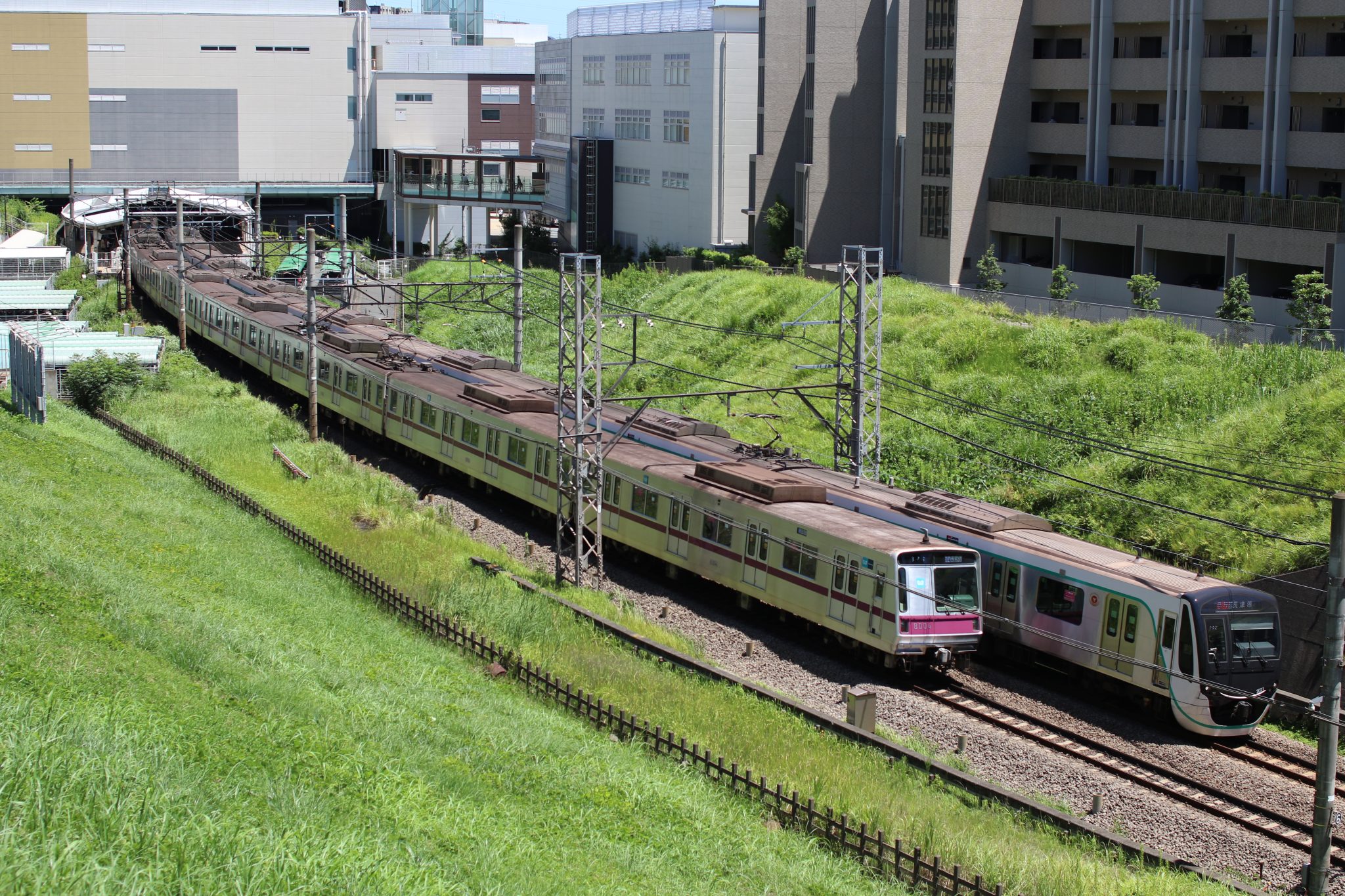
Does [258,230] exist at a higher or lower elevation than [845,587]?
higher

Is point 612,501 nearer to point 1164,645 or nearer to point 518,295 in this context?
point 518,295

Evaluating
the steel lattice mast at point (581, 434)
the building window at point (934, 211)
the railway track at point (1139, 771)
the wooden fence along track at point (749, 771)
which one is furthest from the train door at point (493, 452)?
the building window at point (934, 211)

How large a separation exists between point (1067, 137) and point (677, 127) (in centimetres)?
1815

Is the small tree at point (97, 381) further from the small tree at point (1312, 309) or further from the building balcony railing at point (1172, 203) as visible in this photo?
the small tree at point (1312, 309)

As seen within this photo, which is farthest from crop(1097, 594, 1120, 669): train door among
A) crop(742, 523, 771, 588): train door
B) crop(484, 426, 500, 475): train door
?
crop(484, 426, 500, 475): train door

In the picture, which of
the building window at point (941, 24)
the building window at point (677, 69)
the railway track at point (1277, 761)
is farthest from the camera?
the building window at point (677, 69)

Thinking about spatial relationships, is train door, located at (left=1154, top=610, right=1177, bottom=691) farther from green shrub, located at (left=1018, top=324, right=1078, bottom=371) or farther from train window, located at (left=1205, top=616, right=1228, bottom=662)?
green shrub, located at (left=1018, top=324, right=1078, bottom=371)

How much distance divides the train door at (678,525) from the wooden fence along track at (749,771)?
2.66 m

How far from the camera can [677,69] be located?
5941 centimetres

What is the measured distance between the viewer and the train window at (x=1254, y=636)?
59.9ft

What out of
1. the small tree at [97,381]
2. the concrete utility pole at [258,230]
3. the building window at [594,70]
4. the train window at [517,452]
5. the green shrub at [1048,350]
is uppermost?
the building window at [594,70]

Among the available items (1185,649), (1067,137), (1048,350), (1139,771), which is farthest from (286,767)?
(1067,137)

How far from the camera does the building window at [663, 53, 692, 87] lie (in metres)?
58.7

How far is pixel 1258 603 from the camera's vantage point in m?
18.5
